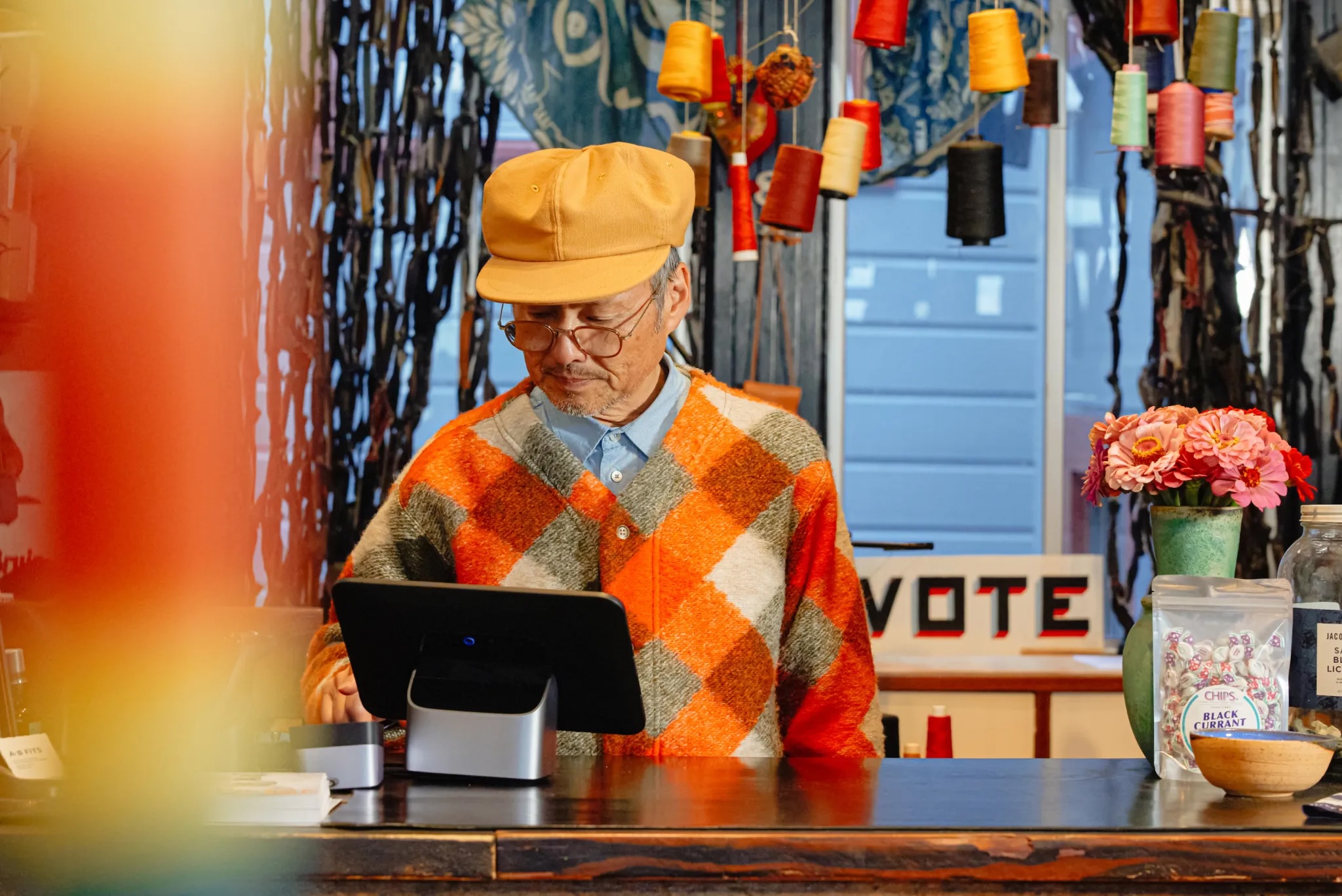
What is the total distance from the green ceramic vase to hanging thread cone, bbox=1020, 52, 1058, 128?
192cm

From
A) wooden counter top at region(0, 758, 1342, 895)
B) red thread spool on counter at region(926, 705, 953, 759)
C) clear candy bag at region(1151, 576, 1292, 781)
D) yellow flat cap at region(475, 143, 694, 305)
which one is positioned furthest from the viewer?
red thread spool on counter at region(926, 705, 953, 759)

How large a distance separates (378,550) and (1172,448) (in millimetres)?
964

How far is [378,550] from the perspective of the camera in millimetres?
1703

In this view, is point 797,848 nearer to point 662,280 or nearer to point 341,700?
point 341,700

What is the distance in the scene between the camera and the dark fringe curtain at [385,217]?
3.51 metres

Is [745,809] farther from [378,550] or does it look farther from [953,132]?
[953,132]

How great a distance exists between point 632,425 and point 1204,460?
0.69 m

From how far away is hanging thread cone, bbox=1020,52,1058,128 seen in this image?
3.24m

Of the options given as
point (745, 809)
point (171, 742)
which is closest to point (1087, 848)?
point (745, 809)

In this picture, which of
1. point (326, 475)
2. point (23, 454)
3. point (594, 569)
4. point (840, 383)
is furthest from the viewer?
point (840, 383)

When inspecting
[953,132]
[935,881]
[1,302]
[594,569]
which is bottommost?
[935,881]

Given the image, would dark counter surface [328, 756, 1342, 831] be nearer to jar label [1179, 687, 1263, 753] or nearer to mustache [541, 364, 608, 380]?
jar label [1179, 687, 1263, 753]

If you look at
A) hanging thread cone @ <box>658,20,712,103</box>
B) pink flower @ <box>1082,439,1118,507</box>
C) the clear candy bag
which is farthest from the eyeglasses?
hanging thread cone @ <box>658,20,712,103</box>

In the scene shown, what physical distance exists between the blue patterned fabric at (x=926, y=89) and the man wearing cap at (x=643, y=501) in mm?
2013
